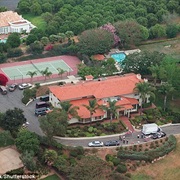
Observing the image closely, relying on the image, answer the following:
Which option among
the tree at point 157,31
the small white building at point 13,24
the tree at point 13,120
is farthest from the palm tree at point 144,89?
the small white building at point 13,24

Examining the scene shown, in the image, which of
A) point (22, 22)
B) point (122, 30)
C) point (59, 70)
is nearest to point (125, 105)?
point (59, 70)

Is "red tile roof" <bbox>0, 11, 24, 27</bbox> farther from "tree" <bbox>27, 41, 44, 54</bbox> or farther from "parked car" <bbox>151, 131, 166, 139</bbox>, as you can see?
"parked car" <bbox>151, 131, 166, 139</bbox>

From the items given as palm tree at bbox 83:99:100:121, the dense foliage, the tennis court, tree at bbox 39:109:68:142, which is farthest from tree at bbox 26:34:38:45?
tree at bbox 39:109:68:142

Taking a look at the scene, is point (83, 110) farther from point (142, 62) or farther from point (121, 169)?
point (142, 62)

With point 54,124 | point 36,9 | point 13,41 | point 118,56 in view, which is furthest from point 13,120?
point 36,9

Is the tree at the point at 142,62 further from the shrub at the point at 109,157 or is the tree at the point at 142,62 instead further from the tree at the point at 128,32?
the shrub at the point at 109,157

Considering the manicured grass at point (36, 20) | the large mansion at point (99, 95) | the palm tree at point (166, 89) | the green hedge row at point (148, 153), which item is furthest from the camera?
the manicured grass at point (36, 20)

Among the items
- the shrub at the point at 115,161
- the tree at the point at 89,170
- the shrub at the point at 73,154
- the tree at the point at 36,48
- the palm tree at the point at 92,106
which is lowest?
the shrub at the point at 115,161
